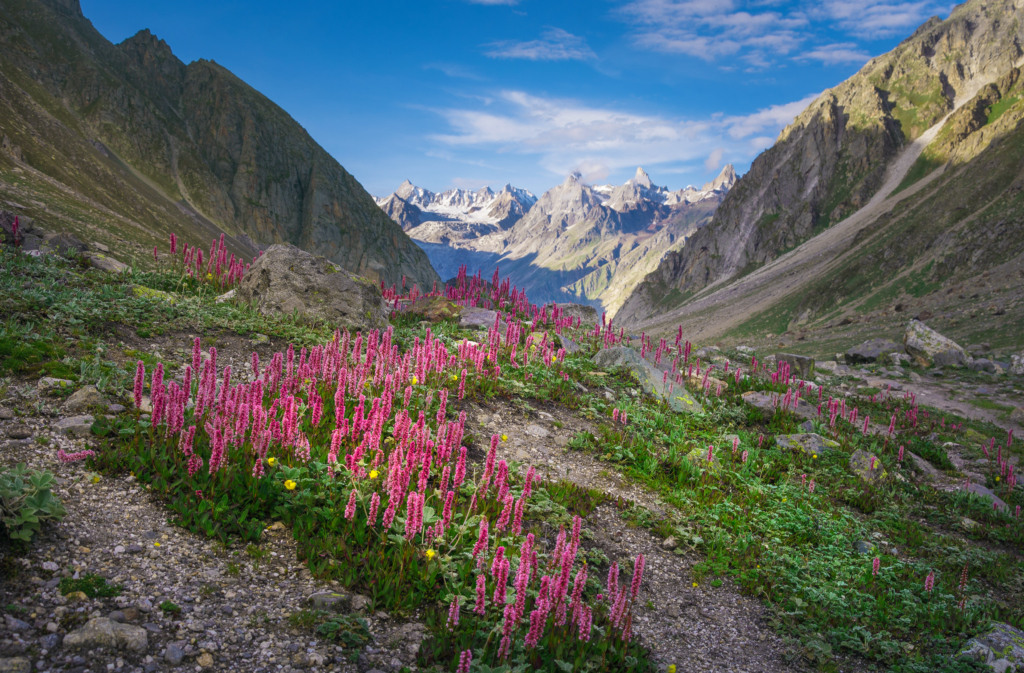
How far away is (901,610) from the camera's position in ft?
19.6

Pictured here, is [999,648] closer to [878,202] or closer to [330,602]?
[330,602]

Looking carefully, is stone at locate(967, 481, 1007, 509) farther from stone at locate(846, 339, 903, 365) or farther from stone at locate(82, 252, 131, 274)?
stone at locate(846, 339, 903, 365)

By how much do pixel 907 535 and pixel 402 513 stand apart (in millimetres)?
8956

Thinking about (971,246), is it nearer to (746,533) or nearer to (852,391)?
(852,391)

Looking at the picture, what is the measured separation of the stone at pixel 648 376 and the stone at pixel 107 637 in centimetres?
1165

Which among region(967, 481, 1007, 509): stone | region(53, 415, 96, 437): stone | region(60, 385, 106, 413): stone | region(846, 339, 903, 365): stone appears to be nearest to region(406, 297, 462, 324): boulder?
region(60, 385, 106, 413): stone

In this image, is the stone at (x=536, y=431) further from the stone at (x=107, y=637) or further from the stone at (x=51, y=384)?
the stone at (x=51, y=384)

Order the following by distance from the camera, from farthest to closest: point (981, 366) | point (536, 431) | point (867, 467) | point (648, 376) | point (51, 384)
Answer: point (981, 366)
point (648, 376)
point (867, 467)
point (536, 431)
point (51, 384)

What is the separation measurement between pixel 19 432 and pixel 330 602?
402 centimetres

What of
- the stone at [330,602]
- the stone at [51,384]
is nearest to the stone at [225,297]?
the stone at [51,384]

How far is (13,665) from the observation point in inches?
110

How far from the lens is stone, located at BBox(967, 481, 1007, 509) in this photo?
9866 mm

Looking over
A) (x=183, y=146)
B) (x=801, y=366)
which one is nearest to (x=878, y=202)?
(x=801, y=366)

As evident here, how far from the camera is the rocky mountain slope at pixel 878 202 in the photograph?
196 ft
